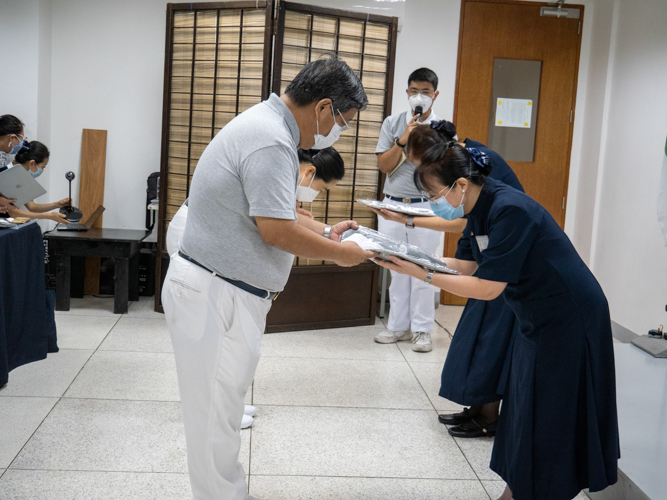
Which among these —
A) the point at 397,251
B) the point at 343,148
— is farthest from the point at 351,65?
the point at 397,251

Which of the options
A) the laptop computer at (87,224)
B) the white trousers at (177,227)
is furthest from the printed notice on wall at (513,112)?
the white trousers at (177,227)

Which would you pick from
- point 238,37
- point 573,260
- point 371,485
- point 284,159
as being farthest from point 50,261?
point 573,260

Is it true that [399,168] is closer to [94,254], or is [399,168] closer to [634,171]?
[634,171]

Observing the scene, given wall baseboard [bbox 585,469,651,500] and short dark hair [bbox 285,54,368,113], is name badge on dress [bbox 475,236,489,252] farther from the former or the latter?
wall baseboard [bbox 585,469,651,500]

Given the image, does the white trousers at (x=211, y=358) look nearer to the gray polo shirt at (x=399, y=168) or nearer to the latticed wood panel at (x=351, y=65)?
the gray polo shirt at (x=399, y=168)

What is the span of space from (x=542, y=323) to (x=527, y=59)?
377 centimetres

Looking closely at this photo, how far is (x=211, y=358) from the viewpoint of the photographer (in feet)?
5.45

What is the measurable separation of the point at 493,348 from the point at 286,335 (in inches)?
75.9

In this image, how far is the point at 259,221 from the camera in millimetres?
1521

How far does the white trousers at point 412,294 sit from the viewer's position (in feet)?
12.5

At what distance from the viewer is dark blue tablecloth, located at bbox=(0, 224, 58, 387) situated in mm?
2760

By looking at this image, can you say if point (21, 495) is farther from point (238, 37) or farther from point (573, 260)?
point (238, 37)

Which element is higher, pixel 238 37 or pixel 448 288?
pixel 238 37

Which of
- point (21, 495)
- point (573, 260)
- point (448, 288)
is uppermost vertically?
point (573, 260)
